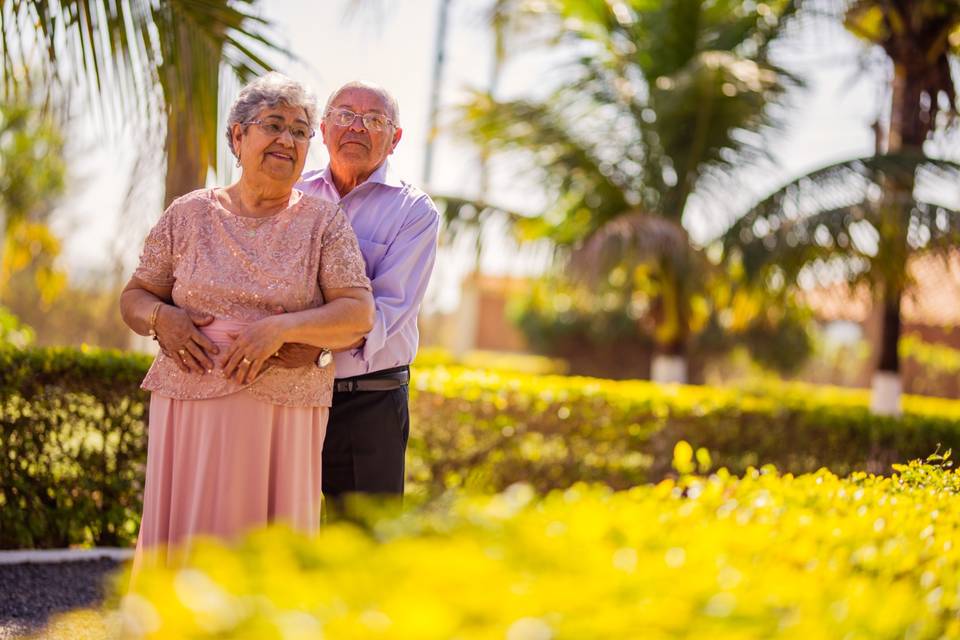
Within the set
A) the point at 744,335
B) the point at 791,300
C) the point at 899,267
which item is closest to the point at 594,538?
the point at 899,267

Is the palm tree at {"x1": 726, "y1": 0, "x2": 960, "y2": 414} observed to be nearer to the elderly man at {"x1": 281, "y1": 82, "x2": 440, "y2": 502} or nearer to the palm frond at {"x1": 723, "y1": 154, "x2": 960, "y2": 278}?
the palm frond at {"x1": 723, "y1": 154, "x2": 960, "y2": 278}

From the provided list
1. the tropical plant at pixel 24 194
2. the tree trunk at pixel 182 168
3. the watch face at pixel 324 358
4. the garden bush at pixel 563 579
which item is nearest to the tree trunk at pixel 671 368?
the tree trunk at pixel 182 168

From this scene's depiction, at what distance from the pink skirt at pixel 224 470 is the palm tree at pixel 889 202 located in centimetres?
635

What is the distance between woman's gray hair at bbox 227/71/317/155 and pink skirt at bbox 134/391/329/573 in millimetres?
789

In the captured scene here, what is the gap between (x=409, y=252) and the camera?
10.2 feet

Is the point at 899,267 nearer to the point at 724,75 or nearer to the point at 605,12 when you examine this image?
the point at 724,75

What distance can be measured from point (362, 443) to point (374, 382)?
199 millimetres

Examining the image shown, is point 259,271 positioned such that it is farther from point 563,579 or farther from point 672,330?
point 672,330

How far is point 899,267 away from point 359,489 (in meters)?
6.11

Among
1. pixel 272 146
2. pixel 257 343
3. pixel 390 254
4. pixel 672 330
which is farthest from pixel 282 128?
pixel 672 330

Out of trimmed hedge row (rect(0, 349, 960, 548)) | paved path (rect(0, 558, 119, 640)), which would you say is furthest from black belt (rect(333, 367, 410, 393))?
trimmed hedge row (rect(0, 349, 960, 548))

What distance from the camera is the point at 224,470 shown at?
108 inches

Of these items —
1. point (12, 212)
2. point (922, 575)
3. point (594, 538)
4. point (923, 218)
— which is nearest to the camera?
point (594, 538)

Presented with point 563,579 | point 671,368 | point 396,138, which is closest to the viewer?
point 563,579
